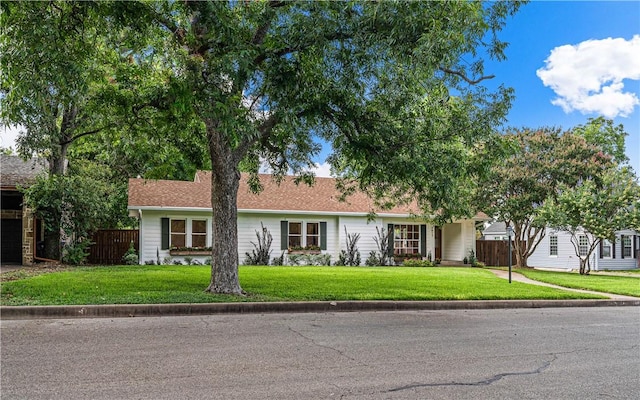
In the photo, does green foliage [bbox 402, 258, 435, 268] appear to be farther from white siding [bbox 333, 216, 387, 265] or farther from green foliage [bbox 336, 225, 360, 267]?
green foliage [bbox 336, 225, 360, 267]

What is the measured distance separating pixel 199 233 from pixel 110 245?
155 inches

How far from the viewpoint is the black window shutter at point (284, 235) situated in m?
24.1

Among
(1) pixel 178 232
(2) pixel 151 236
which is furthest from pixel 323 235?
(2) pixel 151 236

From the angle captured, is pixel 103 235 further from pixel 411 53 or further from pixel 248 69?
pixel 411 53

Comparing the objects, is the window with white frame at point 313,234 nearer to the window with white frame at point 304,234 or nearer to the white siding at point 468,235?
the window with white frame at point 304,234

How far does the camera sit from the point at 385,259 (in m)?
25.4

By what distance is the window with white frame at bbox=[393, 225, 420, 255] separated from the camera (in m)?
26.5

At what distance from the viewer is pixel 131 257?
21.8m

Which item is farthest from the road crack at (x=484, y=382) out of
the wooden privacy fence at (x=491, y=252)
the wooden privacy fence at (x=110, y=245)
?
the wooden privacy fence at (x=491, y=252)

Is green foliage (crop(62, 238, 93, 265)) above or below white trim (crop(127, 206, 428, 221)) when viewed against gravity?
below

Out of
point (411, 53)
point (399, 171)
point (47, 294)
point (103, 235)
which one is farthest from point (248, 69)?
point (103, 235)

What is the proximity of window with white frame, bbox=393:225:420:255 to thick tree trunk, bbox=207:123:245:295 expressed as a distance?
15933mm

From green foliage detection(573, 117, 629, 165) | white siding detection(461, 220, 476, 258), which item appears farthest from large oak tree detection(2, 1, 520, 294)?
green foliage detection(573, 117, 629, 165)

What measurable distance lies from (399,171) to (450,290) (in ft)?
14.0
